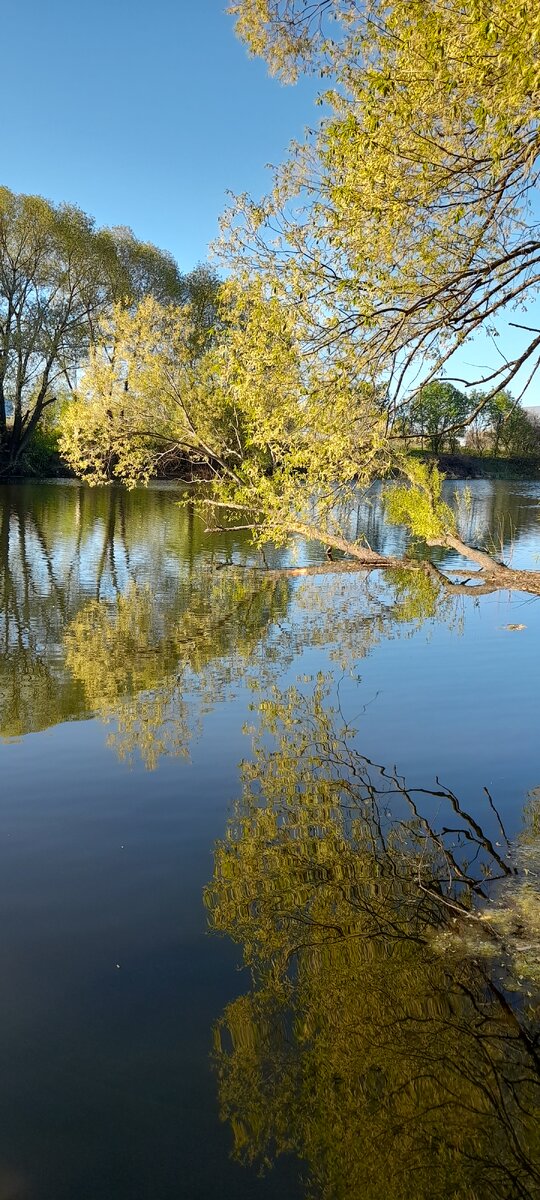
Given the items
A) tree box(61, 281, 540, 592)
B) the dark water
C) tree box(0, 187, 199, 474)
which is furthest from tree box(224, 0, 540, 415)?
tree box(0, 187, 199, 474)

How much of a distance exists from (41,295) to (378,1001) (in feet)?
161

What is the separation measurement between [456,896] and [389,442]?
231 inches

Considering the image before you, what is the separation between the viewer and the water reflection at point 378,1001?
336cm

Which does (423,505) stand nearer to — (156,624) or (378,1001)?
(156,624)

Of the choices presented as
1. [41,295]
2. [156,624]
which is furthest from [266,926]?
[41,295]

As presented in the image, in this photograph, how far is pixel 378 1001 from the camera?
4.27 metres

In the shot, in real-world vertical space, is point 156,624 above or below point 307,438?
below

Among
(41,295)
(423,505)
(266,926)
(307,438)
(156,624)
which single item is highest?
(41,295)

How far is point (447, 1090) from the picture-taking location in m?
3.64

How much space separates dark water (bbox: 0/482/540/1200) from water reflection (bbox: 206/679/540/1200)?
0.05 ft

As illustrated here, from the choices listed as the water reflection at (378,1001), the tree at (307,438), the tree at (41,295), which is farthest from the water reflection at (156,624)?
the tree at (41,295)

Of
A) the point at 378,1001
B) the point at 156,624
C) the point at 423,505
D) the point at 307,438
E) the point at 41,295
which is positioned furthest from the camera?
the point at 41,295

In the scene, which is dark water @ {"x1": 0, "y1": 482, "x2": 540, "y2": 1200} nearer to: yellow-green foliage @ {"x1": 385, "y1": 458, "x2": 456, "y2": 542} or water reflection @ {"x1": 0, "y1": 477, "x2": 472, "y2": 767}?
water reflection @ {"x1": 0, "y1": 477, "x2": 472, "y2": 767}

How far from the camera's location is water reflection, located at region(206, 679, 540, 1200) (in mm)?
3356
